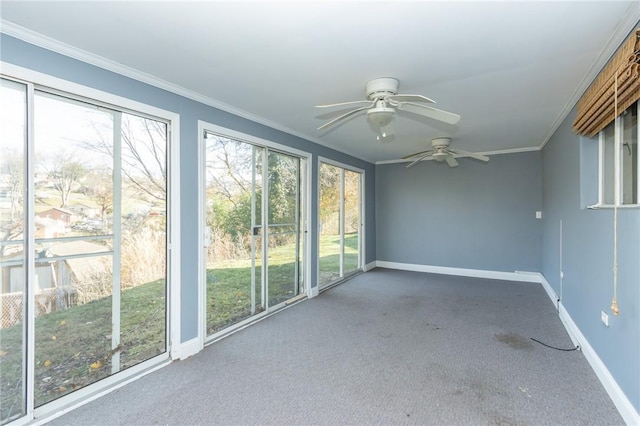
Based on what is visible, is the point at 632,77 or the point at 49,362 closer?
the point at 632,77

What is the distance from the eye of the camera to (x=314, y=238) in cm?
472

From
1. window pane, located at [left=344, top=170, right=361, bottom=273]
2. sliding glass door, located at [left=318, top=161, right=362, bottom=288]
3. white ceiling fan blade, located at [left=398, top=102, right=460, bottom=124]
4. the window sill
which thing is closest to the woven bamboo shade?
the window sill

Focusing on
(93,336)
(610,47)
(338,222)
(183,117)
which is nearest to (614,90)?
(610,47)

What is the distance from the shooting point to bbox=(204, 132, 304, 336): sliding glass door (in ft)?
10.5

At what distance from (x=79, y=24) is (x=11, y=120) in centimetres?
70

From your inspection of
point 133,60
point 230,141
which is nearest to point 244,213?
point 230,141

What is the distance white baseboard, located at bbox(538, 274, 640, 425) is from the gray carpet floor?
0.05m

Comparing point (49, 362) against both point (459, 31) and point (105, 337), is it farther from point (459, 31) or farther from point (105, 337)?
point (459, 31)

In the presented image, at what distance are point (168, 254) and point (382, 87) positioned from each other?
2326 mm

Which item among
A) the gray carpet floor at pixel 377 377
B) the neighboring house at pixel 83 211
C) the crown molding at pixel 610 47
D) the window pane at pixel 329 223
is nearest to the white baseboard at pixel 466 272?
the window pane at pixel 329 223

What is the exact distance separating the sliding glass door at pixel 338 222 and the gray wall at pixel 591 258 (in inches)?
123

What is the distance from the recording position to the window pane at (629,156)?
77.9 inches

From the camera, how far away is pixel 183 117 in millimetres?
2807

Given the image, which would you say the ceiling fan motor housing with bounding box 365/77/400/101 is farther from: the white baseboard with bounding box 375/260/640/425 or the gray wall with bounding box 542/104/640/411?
the white baseboard with bounding box 375/260/640/425
